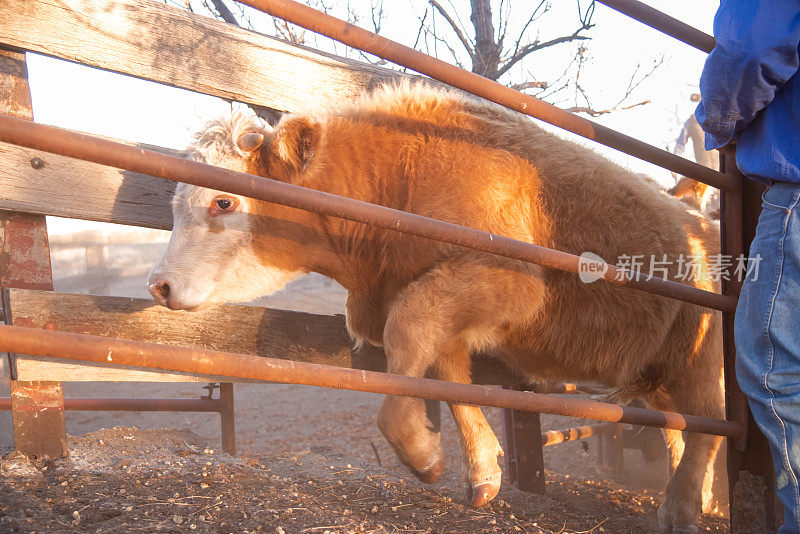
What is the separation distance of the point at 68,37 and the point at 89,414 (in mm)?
8025

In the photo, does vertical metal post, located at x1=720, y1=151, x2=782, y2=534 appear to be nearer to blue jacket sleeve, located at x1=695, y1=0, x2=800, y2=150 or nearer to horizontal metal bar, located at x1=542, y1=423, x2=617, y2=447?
blue jacket sleeve, located at x1=695, y1=0, x2=800, y2=150

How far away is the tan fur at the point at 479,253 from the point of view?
264 cm

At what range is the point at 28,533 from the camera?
5.33 feet

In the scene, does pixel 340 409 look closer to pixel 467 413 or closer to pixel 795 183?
pixel 467 413

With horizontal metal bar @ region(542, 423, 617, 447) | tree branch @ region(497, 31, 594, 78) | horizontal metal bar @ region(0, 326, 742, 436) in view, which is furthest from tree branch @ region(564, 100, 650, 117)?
horizontal metal bar @ region(0, 326, 742, 436)

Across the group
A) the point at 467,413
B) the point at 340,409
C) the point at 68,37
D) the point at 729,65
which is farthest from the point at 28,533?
the point at 340,409

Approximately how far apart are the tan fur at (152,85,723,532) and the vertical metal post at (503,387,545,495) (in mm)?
1085

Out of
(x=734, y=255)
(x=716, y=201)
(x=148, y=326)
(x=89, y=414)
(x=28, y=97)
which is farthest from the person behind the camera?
(x=89, y=414)

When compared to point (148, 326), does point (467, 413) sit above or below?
below

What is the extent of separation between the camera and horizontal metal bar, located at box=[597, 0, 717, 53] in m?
2.37

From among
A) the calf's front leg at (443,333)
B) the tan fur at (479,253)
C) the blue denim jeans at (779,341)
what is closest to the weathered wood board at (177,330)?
the tan fur at (479,253)

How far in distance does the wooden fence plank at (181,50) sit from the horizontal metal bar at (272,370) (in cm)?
187

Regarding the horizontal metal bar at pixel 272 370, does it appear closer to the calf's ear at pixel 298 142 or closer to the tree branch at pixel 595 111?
the calf's ear at pixel 298 142

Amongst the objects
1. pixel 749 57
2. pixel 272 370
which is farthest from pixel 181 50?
pixel 749 57
